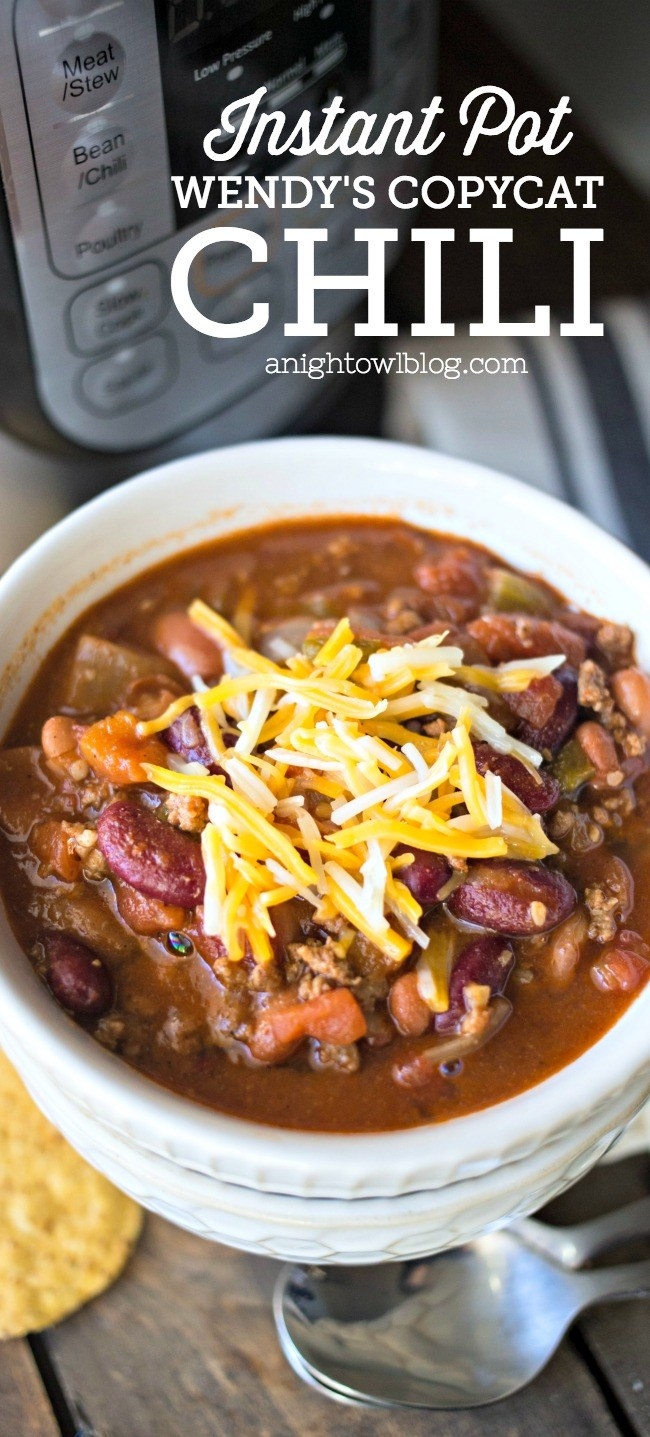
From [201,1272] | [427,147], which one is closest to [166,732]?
[201,1272]

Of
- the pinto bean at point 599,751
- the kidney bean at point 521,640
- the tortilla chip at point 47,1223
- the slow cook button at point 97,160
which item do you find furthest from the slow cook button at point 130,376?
the tortilla chip at point 47,1223

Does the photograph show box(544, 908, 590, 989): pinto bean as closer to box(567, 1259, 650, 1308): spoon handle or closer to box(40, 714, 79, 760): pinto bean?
box(567, 1259, 650, 1308): spoon handle

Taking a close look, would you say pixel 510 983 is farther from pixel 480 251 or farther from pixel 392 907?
pixel 480 251

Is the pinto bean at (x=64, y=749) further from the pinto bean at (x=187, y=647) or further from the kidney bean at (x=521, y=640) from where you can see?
the kidney bean at (x=521, y=640)

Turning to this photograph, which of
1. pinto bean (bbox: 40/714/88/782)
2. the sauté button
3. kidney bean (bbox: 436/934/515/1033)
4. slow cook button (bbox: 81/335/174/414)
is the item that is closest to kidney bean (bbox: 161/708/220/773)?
pinto bean (bbox: 40/714/88/782)

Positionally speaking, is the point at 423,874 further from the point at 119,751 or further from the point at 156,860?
the point at 119,751
